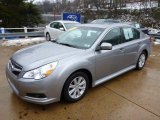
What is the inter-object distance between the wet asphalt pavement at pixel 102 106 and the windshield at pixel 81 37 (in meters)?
1.10

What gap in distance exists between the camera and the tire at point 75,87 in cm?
378

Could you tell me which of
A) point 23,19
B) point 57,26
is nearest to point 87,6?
point 23,19

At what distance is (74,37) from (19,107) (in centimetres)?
205

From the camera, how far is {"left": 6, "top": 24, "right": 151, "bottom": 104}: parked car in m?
3.50

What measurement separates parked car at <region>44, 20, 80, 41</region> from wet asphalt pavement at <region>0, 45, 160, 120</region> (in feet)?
21.8

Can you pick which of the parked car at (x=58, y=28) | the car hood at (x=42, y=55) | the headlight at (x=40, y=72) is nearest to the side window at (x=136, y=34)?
the car hood at (x=42, y=55)

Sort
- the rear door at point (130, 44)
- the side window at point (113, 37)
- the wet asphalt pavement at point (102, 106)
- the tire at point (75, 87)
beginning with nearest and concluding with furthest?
the wet asphalt pavement at point (102, 106), the tire at point (75, 87), the side window at point (113, 37), the rear door at point (130, 44)

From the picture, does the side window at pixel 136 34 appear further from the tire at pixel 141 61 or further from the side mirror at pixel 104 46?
the side mirror at pixel 104 46

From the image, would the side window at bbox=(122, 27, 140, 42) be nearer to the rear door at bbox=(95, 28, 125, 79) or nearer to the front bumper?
the rear door at bbox=(95, 28, 125, 79)

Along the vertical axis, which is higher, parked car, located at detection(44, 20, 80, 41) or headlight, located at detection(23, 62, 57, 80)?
parked car, located at detection(44, 20, 80, 41)

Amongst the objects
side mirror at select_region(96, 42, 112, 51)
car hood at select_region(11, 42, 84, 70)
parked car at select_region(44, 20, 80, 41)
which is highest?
parked car at select_region(44, 20, 80, 41)

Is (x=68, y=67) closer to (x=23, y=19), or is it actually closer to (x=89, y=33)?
(x=89, y=33)

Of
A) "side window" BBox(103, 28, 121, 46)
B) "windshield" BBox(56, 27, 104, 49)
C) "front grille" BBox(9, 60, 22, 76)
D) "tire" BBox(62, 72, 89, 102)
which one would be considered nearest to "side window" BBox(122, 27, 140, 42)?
"side window" BBox(103, 28, 121, 46)

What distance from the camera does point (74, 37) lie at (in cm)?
486
